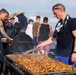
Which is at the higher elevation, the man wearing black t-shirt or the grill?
the man wearing black t-shirt

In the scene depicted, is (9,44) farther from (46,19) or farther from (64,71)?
(64,71)

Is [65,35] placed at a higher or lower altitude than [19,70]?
higher

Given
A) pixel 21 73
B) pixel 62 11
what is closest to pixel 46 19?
pixel 62 11

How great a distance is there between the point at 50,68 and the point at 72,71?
1.45ft

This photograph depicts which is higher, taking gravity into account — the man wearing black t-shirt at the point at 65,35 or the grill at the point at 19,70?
the man wearing black t-shirt at the point at 65,35

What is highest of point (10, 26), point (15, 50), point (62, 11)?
point (62, 11)

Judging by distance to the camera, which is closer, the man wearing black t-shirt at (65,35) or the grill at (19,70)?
the grill at (19,70)

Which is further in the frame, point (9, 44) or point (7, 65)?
point (9, 44)

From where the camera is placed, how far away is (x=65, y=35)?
595cm

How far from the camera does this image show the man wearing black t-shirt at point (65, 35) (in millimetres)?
5718

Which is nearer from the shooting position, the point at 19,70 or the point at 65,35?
the point at 19,70

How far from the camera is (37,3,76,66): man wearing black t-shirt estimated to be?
5718 mm

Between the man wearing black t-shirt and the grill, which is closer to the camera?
the grill

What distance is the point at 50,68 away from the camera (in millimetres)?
4742
